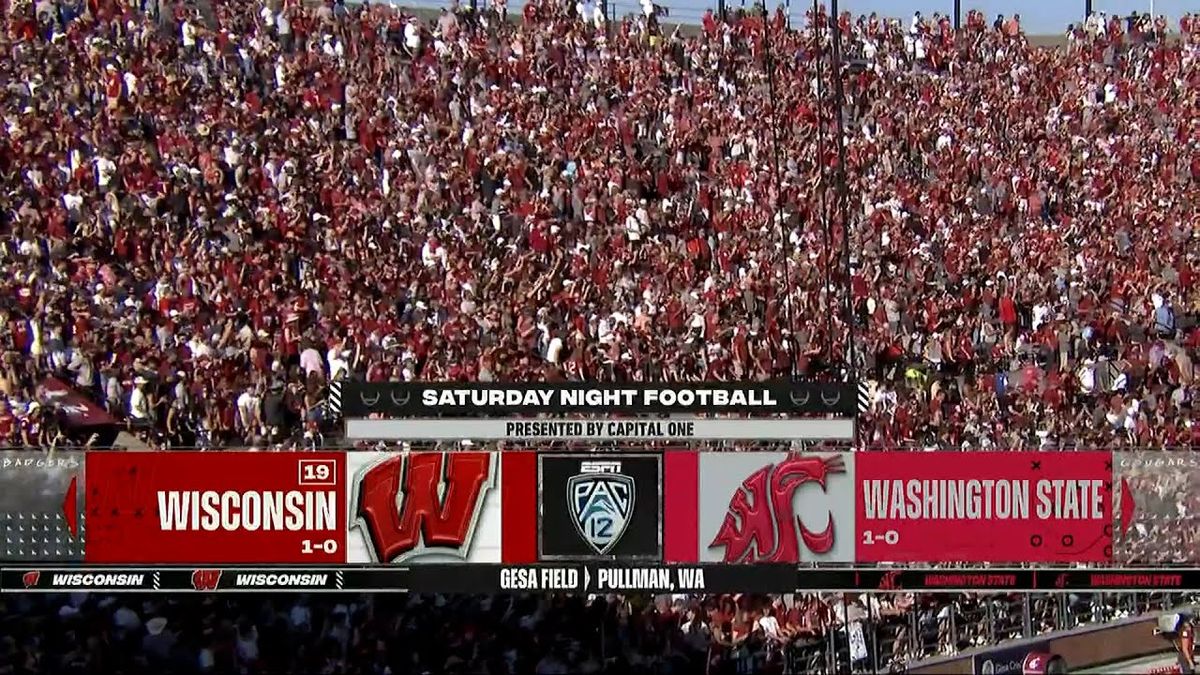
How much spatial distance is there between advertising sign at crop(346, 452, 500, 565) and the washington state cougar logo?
6.61ft

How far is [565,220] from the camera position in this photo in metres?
29.2

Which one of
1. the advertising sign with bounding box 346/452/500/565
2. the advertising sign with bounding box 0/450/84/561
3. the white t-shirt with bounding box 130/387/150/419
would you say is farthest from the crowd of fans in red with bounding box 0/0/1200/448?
the advertising sign with bounding box 346/452/500/565

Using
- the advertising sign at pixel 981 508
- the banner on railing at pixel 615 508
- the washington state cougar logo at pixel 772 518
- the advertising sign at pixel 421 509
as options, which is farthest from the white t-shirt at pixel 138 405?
the advertising sign at pixel 981 508

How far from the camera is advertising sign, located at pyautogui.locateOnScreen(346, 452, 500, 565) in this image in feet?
62.5

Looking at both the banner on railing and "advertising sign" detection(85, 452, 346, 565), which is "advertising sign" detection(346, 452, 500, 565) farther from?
"advertising sign" detection(85, 452, 346, 565)

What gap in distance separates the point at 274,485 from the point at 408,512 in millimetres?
1202

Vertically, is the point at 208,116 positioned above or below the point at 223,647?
above

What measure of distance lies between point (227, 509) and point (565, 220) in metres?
10.9

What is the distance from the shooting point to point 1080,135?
113 feet

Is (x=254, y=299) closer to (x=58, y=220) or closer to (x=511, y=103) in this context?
(x=58, y=220)

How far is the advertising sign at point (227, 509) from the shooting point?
19.0 metres

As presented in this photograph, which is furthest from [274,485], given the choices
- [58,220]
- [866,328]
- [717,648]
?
[866,328]
